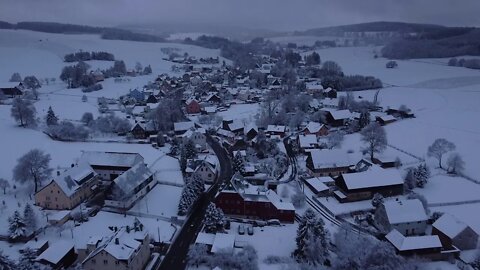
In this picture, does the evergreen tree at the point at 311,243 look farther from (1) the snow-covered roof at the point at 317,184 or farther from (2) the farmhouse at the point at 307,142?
(2) the farmhouse at the point at 307,142

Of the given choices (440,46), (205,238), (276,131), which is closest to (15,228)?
(205,238)

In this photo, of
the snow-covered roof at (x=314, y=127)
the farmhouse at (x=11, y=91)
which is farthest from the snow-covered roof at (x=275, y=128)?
the farmhouse at (x=11, y=91)

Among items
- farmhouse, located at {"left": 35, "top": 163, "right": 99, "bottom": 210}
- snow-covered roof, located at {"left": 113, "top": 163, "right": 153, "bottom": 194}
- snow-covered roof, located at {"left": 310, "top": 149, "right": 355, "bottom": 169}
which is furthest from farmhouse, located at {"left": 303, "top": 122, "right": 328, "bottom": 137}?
farmhouse, located at {"left": 35, "top": 163, "right": 99, "bottom": 210}

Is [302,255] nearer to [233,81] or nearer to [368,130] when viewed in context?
[368,130]

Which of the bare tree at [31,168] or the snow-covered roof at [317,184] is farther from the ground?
the bare tree at [31,168]

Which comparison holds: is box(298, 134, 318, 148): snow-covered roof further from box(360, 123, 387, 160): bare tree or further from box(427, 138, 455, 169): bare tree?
box(427, 138, 455, 169): bare tree

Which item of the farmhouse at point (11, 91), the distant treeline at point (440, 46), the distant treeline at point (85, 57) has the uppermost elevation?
the distant treeline at point (440, 46)
